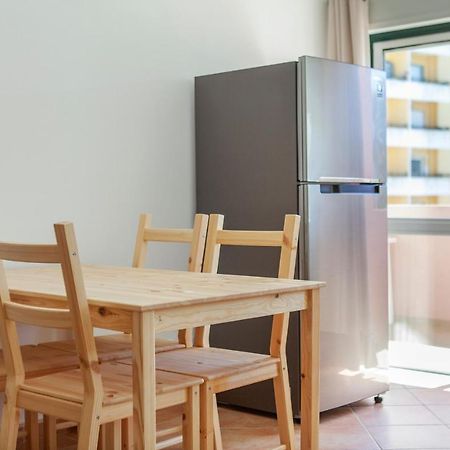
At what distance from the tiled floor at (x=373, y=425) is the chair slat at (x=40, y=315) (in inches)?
43.8

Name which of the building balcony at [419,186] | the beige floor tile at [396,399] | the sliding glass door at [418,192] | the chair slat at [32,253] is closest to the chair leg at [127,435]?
the chair slat at [32,253]

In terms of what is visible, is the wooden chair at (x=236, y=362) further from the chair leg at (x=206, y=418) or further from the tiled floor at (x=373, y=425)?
the tiled floor at (x=373, y=425)

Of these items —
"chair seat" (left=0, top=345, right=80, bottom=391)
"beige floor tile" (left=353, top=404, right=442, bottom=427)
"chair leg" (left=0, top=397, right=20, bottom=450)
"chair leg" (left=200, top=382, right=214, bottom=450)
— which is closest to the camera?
"chair leg" (left=0, top=397, right=20, bottom=450)

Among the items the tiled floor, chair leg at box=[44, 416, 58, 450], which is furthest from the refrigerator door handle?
chair leg at box=[44, 416, 58, 450]

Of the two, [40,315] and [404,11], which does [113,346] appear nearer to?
[40,315]

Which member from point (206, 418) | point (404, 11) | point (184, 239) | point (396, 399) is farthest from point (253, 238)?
point (404, 11)

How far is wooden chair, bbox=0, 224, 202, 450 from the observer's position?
2150mm

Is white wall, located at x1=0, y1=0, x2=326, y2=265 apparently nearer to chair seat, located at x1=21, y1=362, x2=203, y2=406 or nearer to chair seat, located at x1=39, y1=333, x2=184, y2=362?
chair seat, located at x1=39, y1=333, x2=184, y2=362

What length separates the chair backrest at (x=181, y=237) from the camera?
314cm

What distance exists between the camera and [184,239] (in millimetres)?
3238

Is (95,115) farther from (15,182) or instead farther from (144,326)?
(144,326)

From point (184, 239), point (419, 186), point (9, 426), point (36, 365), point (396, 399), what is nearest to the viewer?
point (9, 426)

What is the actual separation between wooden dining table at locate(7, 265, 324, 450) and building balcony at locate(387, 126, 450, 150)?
220 centimetres

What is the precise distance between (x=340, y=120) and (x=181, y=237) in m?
1.01
